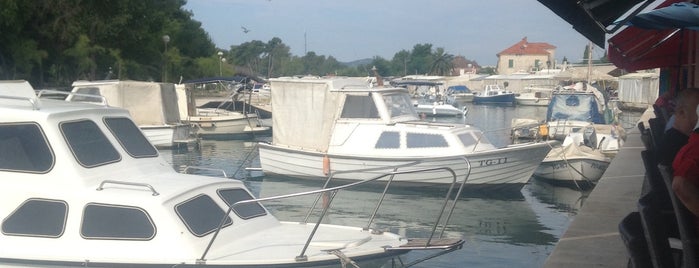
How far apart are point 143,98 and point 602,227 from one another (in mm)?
22948

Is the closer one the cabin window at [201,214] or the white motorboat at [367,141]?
the cabin window at [201,214]

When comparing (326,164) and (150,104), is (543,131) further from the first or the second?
(150,104)

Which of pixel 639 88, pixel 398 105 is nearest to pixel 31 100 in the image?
pixel 398 105

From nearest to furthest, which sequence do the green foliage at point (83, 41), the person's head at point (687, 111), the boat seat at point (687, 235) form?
the boat seat at point (687, 235) → the person's head at point (687, 111) → the green foliage at point (83, 41)

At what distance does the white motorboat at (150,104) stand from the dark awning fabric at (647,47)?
15441mm

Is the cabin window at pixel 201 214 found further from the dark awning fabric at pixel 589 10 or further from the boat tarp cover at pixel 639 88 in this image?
the boat tarp cover at pixel 639 88

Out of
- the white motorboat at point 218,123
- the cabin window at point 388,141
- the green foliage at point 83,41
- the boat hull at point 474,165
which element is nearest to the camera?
the boat hull at point 474,165

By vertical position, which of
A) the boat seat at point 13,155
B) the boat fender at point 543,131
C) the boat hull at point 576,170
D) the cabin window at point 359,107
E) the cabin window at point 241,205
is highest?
the boat seat at point 13,155

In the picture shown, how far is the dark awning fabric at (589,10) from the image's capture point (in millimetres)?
8703

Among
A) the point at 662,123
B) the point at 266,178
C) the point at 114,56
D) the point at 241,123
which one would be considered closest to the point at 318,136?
the point at 266,178

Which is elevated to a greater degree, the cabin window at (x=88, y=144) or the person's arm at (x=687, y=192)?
the person's arm at (x=687, y=192)

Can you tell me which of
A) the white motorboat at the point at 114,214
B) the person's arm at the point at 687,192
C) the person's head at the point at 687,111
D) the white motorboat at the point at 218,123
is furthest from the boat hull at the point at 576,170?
the white motorboat at the point at 218,123

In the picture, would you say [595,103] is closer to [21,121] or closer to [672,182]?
[21,121]

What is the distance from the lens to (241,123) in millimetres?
36406
